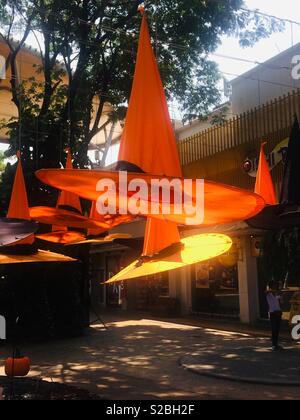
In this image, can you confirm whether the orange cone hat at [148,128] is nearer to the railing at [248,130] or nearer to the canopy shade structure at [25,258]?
the canopy shade structure at [25,258]

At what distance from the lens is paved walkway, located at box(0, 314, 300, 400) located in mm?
8694

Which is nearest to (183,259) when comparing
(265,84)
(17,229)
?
(17,229)

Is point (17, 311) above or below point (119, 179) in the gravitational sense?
below

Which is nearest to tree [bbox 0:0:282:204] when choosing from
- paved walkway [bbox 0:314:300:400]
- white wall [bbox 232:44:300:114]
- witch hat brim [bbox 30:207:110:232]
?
white wall [bbox 232:44:300:114]

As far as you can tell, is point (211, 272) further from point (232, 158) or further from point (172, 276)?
point (232, 158)

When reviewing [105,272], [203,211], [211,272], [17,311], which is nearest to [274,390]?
[203,211]

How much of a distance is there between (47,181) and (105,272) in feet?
84.1

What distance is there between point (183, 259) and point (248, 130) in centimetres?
1332

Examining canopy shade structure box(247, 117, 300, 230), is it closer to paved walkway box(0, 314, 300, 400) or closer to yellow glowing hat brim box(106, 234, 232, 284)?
yellow glowing hat brim box(106, 234, 232, 284)

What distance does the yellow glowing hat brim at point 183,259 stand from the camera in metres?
4.71

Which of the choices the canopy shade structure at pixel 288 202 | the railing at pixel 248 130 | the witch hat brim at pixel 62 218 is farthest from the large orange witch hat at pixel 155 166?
the railing at pixel 248 130

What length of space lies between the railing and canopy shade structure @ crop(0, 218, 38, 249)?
11.5 m

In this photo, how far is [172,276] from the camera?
2275 centimetres

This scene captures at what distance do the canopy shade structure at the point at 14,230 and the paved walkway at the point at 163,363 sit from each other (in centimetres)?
393
